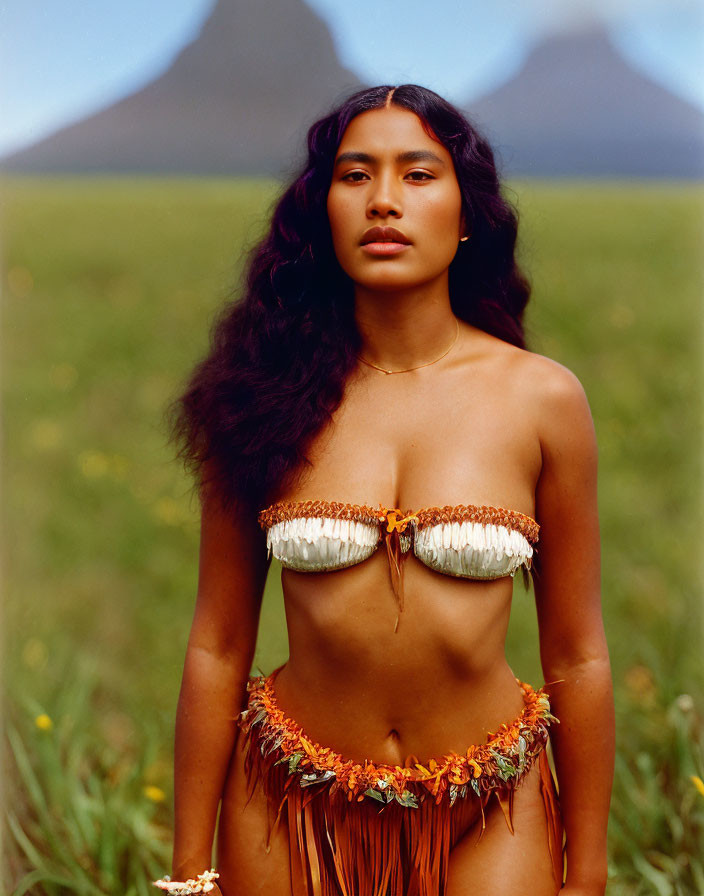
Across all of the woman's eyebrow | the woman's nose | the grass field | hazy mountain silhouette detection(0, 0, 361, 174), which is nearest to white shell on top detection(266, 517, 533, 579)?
the grass field

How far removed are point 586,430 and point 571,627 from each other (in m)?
0.46

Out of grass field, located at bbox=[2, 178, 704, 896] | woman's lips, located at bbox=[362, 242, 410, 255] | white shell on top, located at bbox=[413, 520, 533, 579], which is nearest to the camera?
white shell on top, located at bbox=[413, 520, 533, 579]

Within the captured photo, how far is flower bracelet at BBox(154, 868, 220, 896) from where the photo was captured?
250cm

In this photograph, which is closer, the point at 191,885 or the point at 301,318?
the point at 191,885

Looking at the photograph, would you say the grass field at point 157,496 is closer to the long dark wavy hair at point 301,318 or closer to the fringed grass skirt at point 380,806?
the long dark wavy hair at point 301,318

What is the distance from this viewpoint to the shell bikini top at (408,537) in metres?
2.30

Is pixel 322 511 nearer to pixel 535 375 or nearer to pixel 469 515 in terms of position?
pixel 469 515

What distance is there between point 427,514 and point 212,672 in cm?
70

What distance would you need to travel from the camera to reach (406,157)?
244 centimetres

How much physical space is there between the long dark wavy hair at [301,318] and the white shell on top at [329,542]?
0.15 metres

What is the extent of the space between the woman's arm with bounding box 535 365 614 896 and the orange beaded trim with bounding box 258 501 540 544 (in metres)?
0.16

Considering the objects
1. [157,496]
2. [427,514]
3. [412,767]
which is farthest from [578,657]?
[157,496]

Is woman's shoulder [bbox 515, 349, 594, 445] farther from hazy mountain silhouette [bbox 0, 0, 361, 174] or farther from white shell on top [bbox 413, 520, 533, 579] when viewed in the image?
hazy mountain silhouette [bbox 0, 0, 361, 174]

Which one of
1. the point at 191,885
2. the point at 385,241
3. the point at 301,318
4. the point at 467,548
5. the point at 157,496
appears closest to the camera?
the point at 467,548
